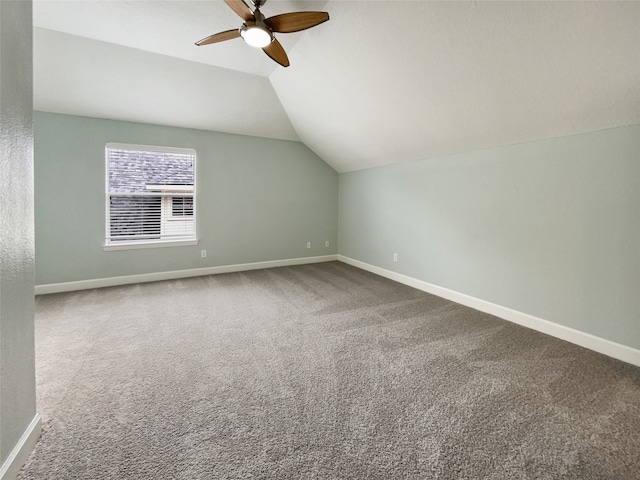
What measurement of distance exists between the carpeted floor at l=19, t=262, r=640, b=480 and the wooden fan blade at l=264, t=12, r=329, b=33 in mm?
2618

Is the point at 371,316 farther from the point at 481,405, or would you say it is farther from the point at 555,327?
the point at 555,327

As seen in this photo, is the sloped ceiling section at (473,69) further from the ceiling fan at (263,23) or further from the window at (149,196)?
the window at (149,196)

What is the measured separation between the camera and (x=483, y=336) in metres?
2.64

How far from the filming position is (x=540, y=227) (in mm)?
2748

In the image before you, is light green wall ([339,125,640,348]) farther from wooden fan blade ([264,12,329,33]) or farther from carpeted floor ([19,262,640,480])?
wooden fan blade ([264,12,329,33])

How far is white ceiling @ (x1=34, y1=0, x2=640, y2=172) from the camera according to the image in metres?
1.96

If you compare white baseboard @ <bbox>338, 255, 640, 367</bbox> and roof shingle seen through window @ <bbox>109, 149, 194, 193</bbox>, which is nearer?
white baseboard @ <bbox>338, 255, 640, 367</bbox>

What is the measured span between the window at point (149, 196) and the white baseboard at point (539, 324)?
3756 mm

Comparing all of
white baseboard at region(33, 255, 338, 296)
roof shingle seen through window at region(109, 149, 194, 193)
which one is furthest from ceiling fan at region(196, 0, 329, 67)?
white baseboard at region(33, 255, 338, 296)

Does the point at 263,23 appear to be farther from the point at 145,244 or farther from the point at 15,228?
the point at 145,244

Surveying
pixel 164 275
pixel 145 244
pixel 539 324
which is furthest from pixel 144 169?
pixel 539 324

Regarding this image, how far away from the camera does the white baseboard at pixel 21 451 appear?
1.15 meters

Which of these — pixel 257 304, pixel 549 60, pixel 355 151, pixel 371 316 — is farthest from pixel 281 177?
pixel 549 60

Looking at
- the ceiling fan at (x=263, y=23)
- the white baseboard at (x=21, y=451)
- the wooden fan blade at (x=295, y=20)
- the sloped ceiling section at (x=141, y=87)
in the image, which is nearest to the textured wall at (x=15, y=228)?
the white baseboard at (x=21, y=451)
